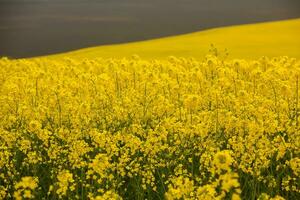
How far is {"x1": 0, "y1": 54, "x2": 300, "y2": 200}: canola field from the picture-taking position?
4684 millimetres

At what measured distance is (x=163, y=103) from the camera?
7.54 metres

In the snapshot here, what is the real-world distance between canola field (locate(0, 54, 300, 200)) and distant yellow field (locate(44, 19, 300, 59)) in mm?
13507

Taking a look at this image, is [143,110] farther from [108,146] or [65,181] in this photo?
[65,181]

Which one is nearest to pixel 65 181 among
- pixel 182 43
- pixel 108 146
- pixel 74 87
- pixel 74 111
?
pixel 108 146

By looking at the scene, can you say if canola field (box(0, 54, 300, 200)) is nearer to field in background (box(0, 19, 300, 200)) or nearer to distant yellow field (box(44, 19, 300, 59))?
field in background (box(0, 19, 300, 200))

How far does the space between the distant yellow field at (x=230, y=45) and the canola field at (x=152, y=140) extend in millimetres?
13507

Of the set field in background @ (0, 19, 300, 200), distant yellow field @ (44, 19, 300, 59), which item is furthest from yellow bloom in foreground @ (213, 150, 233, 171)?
distant yellow field @ (44, 19, 300, 59)

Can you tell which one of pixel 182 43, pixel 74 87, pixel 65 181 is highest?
pixel 182 43

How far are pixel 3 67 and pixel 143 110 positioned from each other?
26.2 feet

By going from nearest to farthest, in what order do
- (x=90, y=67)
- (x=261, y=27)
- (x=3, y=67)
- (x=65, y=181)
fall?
(x=65, y=181) → (x=90, y=67) → (x=3, y=67) → (x=261, y=27)

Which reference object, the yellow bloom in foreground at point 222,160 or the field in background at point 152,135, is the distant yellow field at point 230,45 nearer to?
the field in background at point 152,135

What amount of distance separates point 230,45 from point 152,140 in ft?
72.1

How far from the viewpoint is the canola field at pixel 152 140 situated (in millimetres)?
4684

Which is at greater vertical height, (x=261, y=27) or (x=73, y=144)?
(x=261, y=27)
